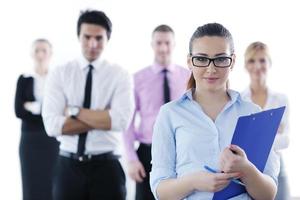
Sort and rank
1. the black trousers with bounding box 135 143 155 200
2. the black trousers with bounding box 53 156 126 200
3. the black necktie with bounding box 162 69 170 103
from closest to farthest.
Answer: the black trousers with bounding box 53 156 126 200
the black trousers with bounding box 135 143 155 200
the black necktie with bounding box 162 69 170 103

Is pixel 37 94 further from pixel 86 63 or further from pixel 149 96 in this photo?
pixel 86 63

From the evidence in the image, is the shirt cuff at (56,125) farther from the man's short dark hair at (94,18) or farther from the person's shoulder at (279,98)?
the person's shoulder at (279,98)

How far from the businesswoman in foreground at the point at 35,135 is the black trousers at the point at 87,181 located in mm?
1414

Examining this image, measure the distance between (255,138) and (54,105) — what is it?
1.58 metres

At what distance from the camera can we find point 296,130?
172 inches

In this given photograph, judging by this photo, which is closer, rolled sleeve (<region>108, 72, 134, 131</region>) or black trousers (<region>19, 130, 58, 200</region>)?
rolled sleeve (<region>108, 72, 134, 131</region>)

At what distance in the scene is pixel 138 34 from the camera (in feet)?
15.0

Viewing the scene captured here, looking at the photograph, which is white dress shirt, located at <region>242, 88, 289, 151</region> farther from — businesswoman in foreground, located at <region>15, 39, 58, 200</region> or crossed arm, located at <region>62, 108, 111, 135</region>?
businesswoman in foreground, located at <region>15, 39, 58, 200</region>

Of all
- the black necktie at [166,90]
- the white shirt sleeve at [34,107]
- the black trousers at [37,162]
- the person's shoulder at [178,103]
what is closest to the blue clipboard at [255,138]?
the person's shoulder at [178,103]

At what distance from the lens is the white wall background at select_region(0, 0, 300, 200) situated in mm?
4355

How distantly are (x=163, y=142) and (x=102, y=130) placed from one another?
1.22 meters

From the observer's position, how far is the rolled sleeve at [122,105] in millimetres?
2752

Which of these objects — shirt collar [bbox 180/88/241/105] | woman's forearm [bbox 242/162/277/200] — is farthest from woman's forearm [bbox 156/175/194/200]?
shirt collar [bbox 180/88/241/105]

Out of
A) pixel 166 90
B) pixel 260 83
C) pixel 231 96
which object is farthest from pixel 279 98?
pixel 231 96
